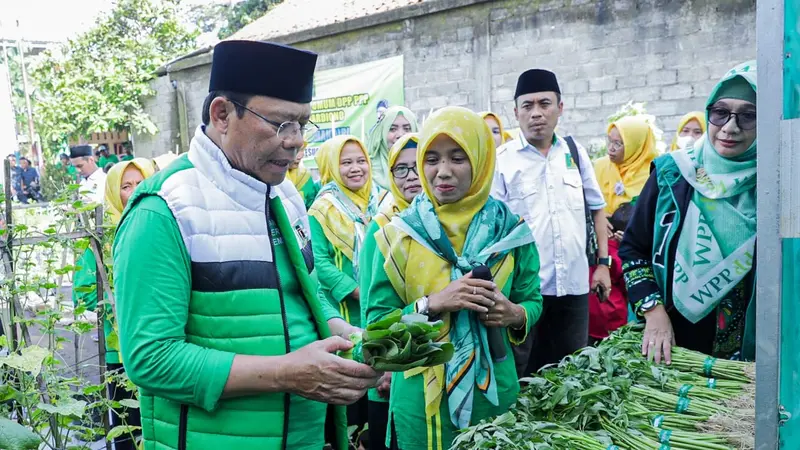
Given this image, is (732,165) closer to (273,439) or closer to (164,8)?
(273,439)

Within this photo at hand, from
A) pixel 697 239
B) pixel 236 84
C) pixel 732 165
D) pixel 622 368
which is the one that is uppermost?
pixel 236 84

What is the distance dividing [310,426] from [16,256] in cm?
196

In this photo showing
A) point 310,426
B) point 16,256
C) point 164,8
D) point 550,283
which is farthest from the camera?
point 164,8

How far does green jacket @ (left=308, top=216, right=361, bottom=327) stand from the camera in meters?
4.07

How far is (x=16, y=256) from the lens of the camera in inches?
121

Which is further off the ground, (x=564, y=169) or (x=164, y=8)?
(x=164, y=8)

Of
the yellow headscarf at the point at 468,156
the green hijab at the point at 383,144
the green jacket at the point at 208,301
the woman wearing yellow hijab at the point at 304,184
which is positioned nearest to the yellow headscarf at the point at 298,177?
the woman wearing yellow hijab at the point at 304,184

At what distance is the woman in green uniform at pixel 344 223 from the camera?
4113 millimetres

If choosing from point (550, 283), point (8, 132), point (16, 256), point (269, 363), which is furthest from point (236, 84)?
point (550, 283)

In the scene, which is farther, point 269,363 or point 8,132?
point 8,132

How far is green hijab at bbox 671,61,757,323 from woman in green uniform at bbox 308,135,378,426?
205 cm

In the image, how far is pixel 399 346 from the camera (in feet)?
5.65

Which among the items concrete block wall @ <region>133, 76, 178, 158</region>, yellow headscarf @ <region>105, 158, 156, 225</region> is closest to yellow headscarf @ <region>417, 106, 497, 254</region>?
yellow headscarf @ <region>105, 158, 156, 225</region>

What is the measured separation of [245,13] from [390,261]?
26.6 m
